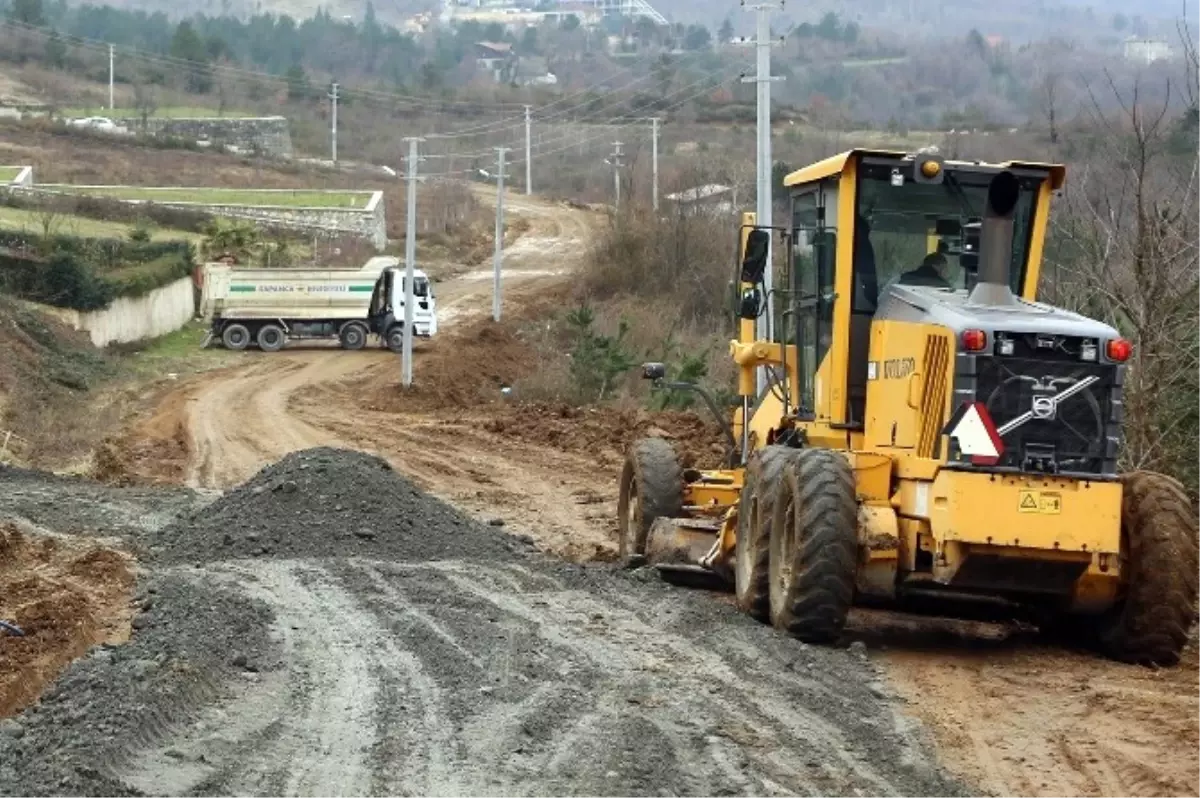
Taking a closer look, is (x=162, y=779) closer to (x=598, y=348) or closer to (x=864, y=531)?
(x=864, y=531)

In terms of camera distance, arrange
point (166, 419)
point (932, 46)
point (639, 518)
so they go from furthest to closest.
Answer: point (932, 46) → point (166, 419) → point (639, 518)

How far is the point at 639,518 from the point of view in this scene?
50.8 ft

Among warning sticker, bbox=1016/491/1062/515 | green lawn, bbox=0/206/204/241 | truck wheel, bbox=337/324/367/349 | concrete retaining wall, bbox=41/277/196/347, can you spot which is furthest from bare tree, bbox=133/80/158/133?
warning sticker, bbox=1016/491/1062/515

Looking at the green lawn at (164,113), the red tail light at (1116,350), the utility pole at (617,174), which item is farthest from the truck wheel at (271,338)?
the green lawn at (164,113)

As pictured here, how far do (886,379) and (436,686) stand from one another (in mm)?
3755

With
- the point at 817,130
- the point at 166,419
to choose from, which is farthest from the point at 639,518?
the point at 817,130

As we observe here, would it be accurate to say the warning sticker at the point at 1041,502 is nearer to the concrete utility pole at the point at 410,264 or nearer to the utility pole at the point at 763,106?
the utility pole at the point at 763,106

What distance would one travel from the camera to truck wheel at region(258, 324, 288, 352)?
4984cm

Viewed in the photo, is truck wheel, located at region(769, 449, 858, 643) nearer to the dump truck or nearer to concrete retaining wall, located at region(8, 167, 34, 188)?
the dump truck

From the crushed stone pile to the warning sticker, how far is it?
5.84 meters

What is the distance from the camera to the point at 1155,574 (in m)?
11.3

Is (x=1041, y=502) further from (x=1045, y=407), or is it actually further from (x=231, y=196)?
(x=231, y=196)

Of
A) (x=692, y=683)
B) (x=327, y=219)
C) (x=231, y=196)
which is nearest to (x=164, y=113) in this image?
(x=231, y=196)

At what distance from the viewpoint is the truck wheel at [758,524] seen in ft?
40.2
